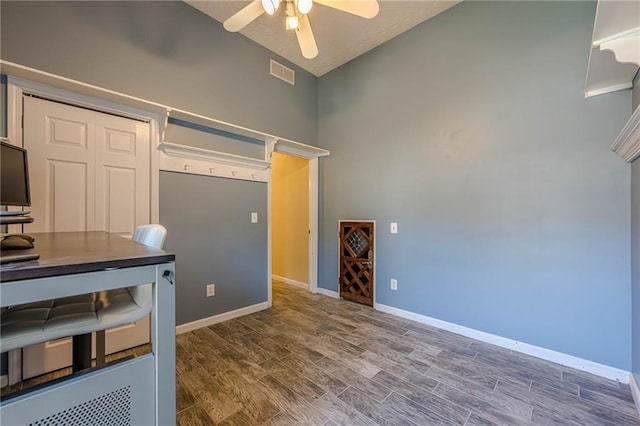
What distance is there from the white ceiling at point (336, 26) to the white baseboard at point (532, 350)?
315 cm

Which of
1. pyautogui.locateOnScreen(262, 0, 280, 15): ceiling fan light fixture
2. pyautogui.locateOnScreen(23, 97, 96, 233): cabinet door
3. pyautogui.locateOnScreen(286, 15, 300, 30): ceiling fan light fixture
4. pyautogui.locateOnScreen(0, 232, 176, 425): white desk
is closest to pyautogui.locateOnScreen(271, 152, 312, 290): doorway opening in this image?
pyautogui.locateOnScreen(286, 15, 300, 30): ceiling fan light fixture

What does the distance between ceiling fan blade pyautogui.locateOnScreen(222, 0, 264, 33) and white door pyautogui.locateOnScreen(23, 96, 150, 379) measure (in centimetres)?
114

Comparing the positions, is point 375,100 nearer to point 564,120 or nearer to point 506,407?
point 564,120

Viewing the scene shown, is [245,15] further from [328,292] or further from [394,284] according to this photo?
[328,292]

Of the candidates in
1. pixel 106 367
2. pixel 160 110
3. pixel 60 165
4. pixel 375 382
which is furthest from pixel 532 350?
pixel 60 165

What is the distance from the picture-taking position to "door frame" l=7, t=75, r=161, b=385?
5.62ft

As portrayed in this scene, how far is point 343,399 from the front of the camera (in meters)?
1.61

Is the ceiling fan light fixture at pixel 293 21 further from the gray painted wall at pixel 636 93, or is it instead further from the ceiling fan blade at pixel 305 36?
the gray painted wall at pixel 636 93

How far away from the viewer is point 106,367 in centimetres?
85

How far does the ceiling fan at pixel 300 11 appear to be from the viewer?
5.73ft

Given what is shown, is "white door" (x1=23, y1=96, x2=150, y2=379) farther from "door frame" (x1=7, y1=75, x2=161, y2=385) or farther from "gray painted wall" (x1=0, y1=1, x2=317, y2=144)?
"gray painted wall" (x1=0, y1=1, x2=317, y2=144)

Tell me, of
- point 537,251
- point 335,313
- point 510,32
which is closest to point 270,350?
point 335,313

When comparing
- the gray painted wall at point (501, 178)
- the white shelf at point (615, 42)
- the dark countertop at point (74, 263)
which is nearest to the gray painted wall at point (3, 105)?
the dark countertop at point (74, 263)

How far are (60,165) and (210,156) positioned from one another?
3.72ft
